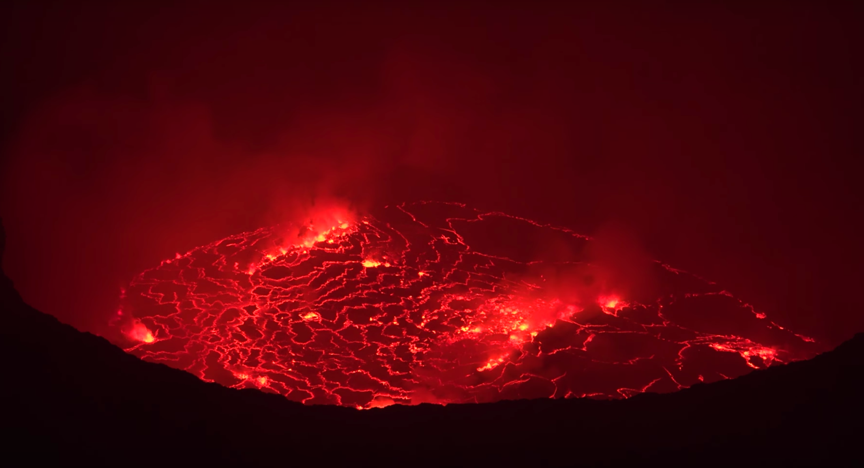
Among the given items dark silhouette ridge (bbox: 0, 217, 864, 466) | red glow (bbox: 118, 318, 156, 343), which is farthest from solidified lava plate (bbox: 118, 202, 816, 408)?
dark silhouette ridge (bbox: 0, 217, 864, 466)

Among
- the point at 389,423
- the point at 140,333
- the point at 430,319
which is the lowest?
the point at 389,423

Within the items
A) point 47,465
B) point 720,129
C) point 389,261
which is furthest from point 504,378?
point 720,129

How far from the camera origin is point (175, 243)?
8.90 m

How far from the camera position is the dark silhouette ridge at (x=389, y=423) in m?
3.17

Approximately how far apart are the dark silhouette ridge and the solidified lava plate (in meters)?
2.63

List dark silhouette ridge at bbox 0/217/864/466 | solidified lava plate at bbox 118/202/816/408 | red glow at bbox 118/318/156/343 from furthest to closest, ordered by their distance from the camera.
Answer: red glow at bbox 118/318/156/343 → solidified lava plate at bbox 118/202/816/408 → dark silhouette ridge at bbox 0/217/864/466

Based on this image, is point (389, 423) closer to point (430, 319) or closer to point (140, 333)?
point (430, 319)

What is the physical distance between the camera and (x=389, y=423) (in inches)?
138

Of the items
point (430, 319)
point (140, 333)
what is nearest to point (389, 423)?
point (430, 319)

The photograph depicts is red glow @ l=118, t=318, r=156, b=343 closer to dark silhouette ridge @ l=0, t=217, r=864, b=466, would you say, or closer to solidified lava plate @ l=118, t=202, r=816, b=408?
solidified lava plate @ l=118, t=202, r=816, b=408

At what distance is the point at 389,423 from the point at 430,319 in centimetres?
389

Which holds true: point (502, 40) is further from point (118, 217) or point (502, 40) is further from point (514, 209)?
point (118, 217)

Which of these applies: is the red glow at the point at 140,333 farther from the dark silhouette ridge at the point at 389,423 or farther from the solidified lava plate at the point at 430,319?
the dark silhouette ridge at the point at 389,423

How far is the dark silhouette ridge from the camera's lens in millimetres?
3174
